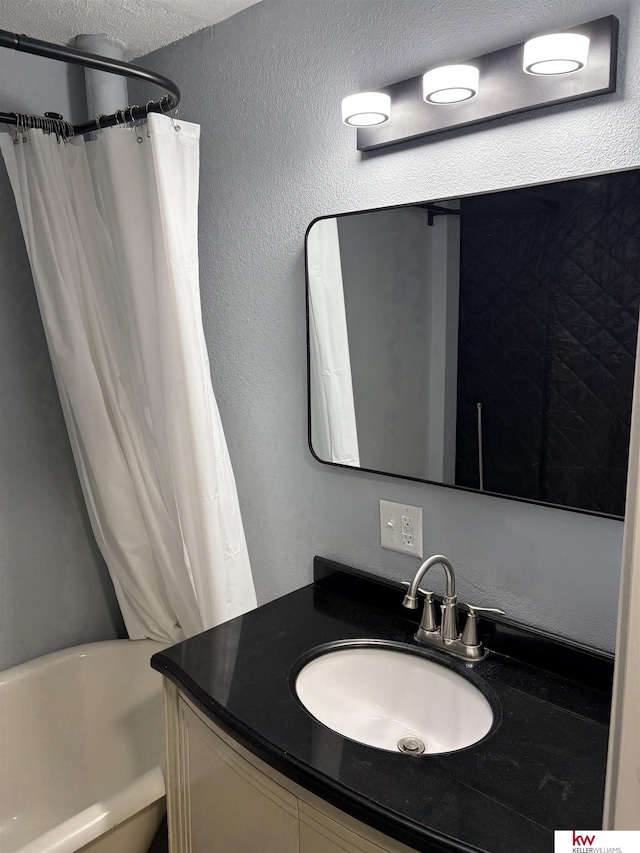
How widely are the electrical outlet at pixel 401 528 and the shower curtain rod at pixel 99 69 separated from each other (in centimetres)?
113

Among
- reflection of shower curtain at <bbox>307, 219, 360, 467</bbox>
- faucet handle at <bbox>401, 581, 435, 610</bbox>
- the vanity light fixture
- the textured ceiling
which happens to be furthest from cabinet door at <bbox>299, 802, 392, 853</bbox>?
the textured ceiling

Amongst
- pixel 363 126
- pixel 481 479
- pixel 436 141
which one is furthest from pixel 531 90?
pixel 481 479

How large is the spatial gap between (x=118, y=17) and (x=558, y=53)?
1.29 meters

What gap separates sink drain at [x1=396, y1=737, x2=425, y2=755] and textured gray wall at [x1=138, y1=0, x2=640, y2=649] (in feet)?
1.11

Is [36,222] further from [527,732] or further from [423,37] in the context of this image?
[527,732]

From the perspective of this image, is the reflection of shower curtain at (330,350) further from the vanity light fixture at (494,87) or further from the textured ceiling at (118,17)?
the textured ceiling at (118,17)

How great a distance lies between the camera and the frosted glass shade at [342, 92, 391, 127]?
1492 millimetres

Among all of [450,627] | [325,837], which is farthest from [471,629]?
[325,837]

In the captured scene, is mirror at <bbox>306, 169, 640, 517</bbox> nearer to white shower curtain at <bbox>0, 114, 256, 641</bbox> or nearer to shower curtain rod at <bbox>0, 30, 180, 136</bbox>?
white shower curtain at <bbox>0, 114, 256, 641</bbox>

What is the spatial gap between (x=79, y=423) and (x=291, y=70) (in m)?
1.14

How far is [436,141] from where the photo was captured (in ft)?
Answer: 4.83

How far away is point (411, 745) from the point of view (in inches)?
53.3

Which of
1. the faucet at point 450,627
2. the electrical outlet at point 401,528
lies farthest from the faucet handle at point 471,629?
the electrical outlet at point 401,528

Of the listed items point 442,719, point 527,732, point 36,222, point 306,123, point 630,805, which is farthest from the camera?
point 36,222
